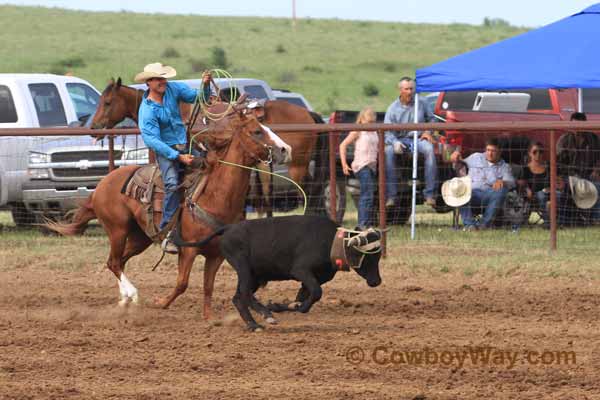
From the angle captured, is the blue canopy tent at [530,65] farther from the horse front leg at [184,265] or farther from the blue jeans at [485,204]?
the horse front leg at [184,265]

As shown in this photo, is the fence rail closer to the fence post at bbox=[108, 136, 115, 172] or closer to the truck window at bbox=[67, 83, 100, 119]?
the fence post at bbox=[108, 136, 115, 172]

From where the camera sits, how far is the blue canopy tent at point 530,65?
47.2 feet

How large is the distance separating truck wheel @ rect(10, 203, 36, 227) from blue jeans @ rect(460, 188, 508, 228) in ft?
16.9

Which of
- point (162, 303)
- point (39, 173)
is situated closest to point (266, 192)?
→ point (39, 173)

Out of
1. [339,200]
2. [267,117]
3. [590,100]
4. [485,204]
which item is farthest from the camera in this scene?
[590,100]

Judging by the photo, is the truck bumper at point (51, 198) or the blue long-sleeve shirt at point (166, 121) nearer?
the blue long-sleeve shirt at point (166, 121)

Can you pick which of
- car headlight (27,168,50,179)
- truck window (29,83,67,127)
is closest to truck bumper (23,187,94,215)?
car headlight (27,168,50,179)

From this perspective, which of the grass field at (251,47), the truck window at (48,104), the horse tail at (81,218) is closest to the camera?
the horse tail at (81,218)

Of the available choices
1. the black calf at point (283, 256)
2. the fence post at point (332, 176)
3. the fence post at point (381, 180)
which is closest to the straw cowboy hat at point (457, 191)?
the fence post at point (381, 180)

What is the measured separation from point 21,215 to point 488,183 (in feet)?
18.3

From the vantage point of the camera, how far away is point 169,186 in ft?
31.6

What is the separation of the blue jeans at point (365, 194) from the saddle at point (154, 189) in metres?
3.67

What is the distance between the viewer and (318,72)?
5794 centimetres

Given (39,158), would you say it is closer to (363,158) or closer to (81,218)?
(363,158)
